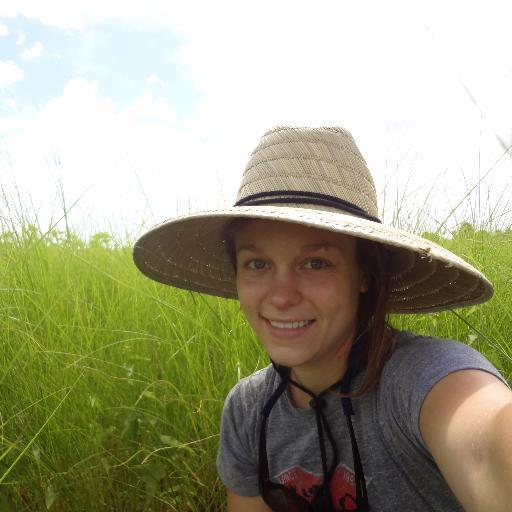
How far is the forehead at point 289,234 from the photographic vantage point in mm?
1234

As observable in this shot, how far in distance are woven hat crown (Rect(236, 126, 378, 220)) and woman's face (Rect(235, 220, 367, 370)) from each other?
0.26 ft

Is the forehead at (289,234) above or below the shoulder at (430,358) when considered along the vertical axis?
above

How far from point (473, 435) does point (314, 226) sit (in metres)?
0.48

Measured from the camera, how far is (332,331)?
125 centimetres

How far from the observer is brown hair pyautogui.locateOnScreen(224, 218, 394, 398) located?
3.95 ft

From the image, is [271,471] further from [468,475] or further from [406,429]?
[468,475]

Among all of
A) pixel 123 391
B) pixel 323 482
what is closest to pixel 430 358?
pixel 323 482

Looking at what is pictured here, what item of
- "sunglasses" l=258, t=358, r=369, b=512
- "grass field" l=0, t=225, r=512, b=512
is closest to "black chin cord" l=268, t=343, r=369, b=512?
"sunglasses" l=258, t=358, r=369, b=512

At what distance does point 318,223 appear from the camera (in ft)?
3.34

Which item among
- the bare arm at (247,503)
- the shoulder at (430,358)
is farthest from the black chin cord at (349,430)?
the bare arm at (247,503)

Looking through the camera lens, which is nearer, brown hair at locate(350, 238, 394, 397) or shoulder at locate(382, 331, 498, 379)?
A: shoulder at locate(382, 331, 498, 379)

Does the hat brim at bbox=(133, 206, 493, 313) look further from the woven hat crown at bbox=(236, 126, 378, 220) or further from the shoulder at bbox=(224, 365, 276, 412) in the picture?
the shoulder at bbox=(224, 365, 276, 412)

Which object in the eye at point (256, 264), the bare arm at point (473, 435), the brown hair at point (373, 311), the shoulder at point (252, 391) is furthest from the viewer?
the shoulder at point (252, 391)

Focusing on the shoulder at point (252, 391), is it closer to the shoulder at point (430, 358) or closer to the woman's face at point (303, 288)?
the woman's face at point (303, 288)
